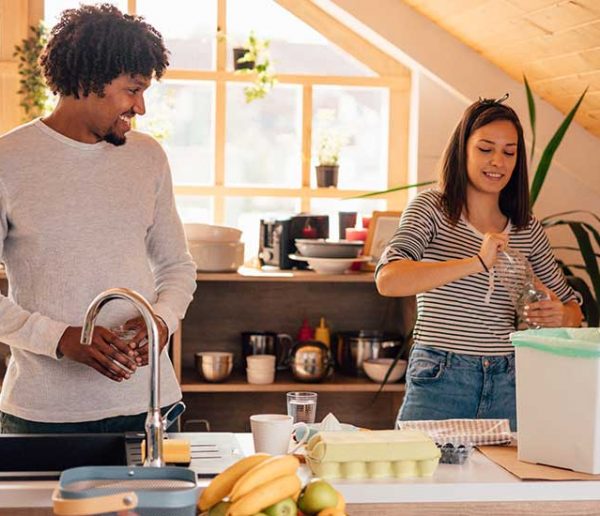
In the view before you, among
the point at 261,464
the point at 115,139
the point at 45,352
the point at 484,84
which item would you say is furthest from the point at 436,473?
the point at 484,84

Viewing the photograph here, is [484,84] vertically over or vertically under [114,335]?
over

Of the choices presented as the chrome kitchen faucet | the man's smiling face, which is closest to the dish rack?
the chrome kitchen faucet

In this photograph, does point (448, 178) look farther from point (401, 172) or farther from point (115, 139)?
point (401, 172)

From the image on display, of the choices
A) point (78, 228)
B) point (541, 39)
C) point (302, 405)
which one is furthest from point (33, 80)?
point (302, 405)

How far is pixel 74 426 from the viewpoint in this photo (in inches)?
91.4

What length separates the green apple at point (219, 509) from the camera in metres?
1.63

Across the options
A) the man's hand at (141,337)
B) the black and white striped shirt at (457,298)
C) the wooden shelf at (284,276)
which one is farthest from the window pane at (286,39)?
the man's hand at (141,337)

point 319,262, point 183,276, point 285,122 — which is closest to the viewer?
point 183,276

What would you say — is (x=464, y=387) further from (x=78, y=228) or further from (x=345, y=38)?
(x=345, y=38)

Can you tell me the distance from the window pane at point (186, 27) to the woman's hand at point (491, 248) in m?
2.30

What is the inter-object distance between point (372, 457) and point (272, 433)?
23 cm

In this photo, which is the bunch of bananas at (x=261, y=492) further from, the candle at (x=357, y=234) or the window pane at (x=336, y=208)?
the window pane at (x=336, y=208)

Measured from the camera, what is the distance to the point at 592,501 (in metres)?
1.96

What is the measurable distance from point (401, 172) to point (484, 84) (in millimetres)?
518
